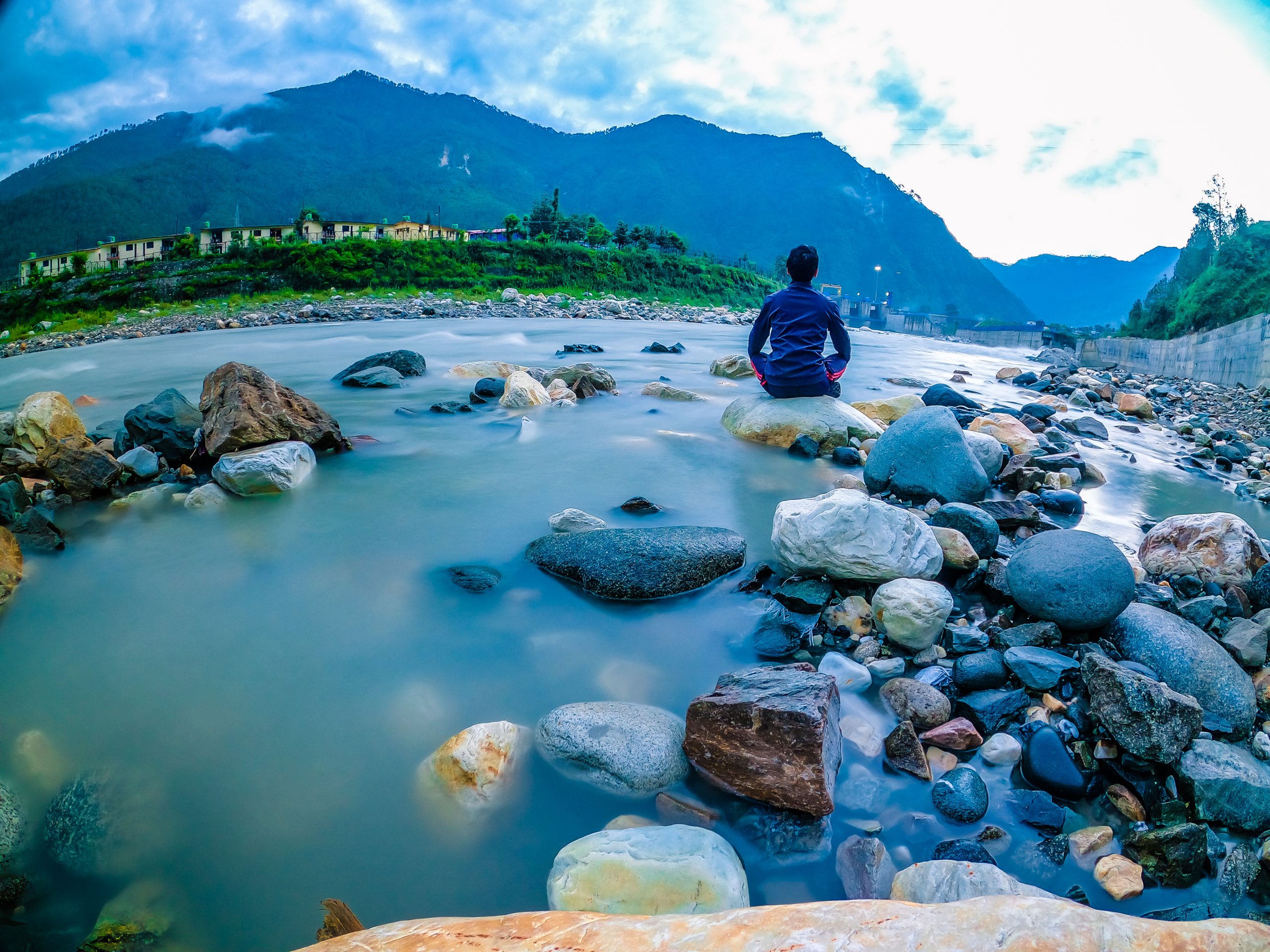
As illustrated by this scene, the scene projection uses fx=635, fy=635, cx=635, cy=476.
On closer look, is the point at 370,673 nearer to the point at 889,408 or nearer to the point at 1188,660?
the point at 1188,660

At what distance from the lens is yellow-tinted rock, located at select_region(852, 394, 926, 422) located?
808 cm

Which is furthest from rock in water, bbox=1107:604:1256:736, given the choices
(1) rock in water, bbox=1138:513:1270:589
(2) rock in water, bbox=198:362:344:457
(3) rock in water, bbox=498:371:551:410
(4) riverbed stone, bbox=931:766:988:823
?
(3) rock in water, bbox=498:371:551:410

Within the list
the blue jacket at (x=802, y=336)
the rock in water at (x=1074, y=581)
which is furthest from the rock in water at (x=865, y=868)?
the blue jacket at (x=802, y=336)

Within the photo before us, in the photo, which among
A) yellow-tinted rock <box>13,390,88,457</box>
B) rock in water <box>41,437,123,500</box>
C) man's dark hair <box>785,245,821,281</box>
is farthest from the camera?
man's dark hair <box>785,245,821,281</box>

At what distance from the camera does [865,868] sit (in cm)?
211

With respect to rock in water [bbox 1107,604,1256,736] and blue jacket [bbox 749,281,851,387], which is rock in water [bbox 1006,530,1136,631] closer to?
rock in water [bbox 1107,604,1256,736]

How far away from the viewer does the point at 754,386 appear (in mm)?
11688

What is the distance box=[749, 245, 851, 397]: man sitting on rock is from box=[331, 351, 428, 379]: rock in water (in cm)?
661

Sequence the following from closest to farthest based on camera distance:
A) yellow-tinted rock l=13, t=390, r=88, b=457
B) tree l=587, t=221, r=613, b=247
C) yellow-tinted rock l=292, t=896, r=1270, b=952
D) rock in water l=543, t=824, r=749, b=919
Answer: yellow-tinted rock l=292, t=896, r=1270, b=952
rock in water l=543, t=824, r=749, b=919
yellow-tinted rock l=13, t=390, r=88, b=457
tree l=587, t=221, r=613, b=247

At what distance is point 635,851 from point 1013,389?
16.1 metres

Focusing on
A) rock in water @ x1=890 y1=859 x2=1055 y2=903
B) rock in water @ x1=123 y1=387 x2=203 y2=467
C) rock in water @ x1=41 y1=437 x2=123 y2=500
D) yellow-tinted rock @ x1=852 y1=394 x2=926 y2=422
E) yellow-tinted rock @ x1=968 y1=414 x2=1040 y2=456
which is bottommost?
rock in water @ x1=890 y1=859 x2=1055 y2=903

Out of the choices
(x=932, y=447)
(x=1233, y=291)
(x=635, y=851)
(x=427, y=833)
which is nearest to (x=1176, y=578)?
(x=932, y=447)

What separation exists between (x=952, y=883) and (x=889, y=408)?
6.96 metres

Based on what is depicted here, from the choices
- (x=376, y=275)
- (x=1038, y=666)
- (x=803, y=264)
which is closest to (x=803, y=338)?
(x=803, y=264)
